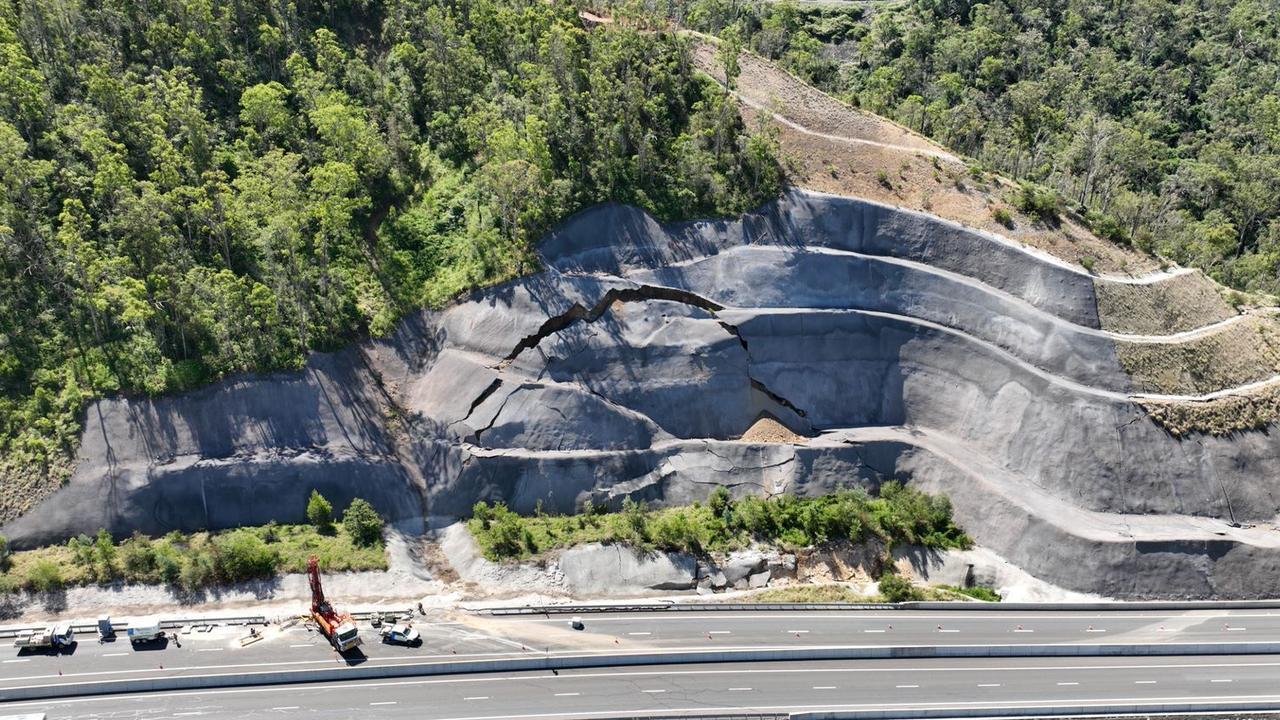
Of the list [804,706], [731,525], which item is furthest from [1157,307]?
[804,706]

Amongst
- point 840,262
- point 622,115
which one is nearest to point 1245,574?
point 840,262

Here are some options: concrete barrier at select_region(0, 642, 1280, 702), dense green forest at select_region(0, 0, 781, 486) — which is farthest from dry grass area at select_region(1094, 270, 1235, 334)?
dense green forest at select_region(0, 0, 781, 486)

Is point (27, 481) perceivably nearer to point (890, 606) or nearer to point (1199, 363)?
point (890, 606)

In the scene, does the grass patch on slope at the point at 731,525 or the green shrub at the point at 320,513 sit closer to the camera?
the green shrub at the point at 320,513

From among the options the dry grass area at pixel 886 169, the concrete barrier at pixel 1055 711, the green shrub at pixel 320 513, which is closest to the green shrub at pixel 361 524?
the green shrub at pixel 320 513

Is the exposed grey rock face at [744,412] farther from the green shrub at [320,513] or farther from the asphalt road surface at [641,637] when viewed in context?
the asphalt road surface at [641,637]
